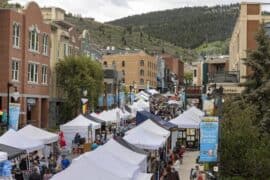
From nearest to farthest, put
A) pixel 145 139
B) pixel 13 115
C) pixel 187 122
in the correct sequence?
pixel 145 139
pixel 13 115
pixel 187 122

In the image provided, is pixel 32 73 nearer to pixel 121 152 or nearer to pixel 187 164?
pixel 187 164

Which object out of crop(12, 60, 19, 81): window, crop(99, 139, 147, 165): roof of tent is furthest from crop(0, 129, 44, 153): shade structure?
crop(12, 60, 19, 81): window

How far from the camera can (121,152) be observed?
60.3ft

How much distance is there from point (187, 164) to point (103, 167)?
23.1 meters

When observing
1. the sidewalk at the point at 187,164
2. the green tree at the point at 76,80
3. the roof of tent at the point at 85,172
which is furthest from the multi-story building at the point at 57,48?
the roof of tent at the point at 85,172

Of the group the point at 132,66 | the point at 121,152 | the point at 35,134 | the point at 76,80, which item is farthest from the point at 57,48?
the point at 132,66

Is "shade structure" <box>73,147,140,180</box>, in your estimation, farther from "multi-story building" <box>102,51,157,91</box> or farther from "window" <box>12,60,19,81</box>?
"multi-story building" <box>102,51,157,91</box>

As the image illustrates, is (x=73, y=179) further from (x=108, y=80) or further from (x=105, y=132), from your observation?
(x=108, y=80)

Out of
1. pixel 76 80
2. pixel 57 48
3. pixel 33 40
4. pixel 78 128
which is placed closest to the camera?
pixel 78 128

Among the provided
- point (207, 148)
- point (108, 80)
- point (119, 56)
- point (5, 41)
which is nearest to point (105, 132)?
point (5, 41)

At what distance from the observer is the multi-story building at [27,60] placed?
51.2m

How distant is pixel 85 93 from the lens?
185ft

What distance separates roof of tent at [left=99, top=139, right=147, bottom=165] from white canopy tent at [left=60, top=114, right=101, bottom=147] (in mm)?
22246

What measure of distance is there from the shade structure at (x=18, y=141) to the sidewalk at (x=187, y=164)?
755 centimetres
